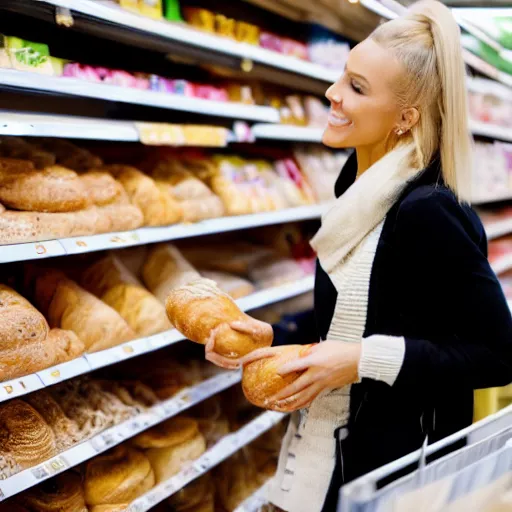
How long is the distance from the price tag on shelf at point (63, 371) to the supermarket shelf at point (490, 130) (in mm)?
3621

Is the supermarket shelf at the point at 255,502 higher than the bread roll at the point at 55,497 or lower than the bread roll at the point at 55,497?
lower

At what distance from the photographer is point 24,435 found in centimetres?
188

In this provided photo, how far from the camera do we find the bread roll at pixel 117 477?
2125 mm

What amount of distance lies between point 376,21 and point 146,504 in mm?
2411

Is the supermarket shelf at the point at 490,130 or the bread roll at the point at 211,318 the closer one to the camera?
the bread roll at the point at 211,318

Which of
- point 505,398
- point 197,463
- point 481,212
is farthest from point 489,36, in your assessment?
point 197,463

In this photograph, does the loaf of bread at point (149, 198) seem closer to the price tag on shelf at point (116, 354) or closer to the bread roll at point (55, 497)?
the price tag on shelf at point (116, 354)

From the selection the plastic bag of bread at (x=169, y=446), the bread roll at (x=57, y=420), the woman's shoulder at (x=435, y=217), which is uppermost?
the woman's shoulder at (x=435, y=217)

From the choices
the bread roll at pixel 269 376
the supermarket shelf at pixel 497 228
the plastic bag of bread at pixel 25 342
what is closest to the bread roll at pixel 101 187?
the plastic bag of bread at pixel 25 342

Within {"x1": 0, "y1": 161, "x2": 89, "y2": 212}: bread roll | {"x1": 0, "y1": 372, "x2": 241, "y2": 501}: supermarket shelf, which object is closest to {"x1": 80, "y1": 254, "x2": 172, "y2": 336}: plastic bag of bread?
{"x1": 0, "y1": 372, "x2": 241, "y2": 501}: supermarket shelf

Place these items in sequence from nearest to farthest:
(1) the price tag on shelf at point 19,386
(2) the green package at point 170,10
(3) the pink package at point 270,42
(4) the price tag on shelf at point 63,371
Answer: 1. (1) the price tag on shelf at point 19,386
2. (4) the price tag on shelf at point 63,371
3. (2) the green package at point 170,10
4. (3) the pink package at point 270,42

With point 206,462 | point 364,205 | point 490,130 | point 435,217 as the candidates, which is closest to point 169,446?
point 206,462

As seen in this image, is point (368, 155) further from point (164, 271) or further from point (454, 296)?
point (164, 271)

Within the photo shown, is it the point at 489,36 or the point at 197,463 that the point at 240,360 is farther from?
the point at 489,36
